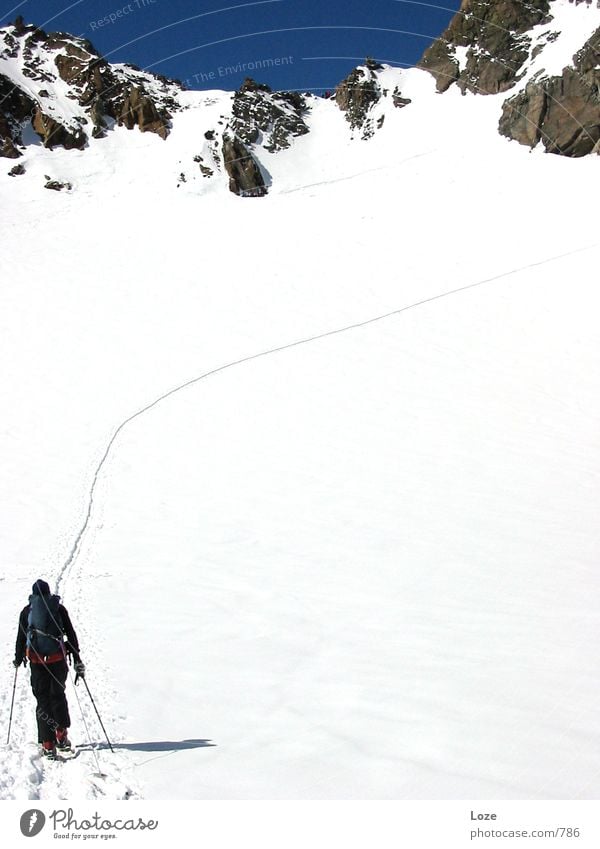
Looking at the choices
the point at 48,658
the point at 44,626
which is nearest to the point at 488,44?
the point at 44,626

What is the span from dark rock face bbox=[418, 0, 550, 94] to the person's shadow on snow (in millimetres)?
55585

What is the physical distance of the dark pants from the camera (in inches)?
220

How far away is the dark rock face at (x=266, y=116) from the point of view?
175 feet

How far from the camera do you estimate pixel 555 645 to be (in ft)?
25.0

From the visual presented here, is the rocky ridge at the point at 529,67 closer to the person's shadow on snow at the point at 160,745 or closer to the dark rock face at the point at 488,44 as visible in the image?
the dark rock face at the point at 488,44

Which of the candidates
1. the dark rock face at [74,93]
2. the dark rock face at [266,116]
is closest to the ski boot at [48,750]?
the dark rock face at [266,116]

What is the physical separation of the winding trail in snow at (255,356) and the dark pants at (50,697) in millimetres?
4605

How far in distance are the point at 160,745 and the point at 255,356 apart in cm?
2022

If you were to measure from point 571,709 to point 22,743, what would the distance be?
5471 millimetres

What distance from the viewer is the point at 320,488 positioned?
14633 mm

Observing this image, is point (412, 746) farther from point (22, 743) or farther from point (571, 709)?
point (22, 743)

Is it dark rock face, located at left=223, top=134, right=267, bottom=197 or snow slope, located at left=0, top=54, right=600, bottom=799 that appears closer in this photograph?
snow slope, located at left=0, top=54, right=600, bottom=799

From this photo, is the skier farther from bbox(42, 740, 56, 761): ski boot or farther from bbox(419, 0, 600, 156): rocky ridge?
bbox(419, 0, 600, 156): rocky ridge

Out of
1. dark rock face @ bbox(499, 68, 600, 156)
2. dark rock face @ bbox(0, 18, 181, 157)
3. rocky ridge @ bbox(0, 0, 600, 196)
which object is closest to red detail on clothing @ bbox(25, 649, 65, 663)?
rocky ridge @ bbox(0, 0, 600, 196)
